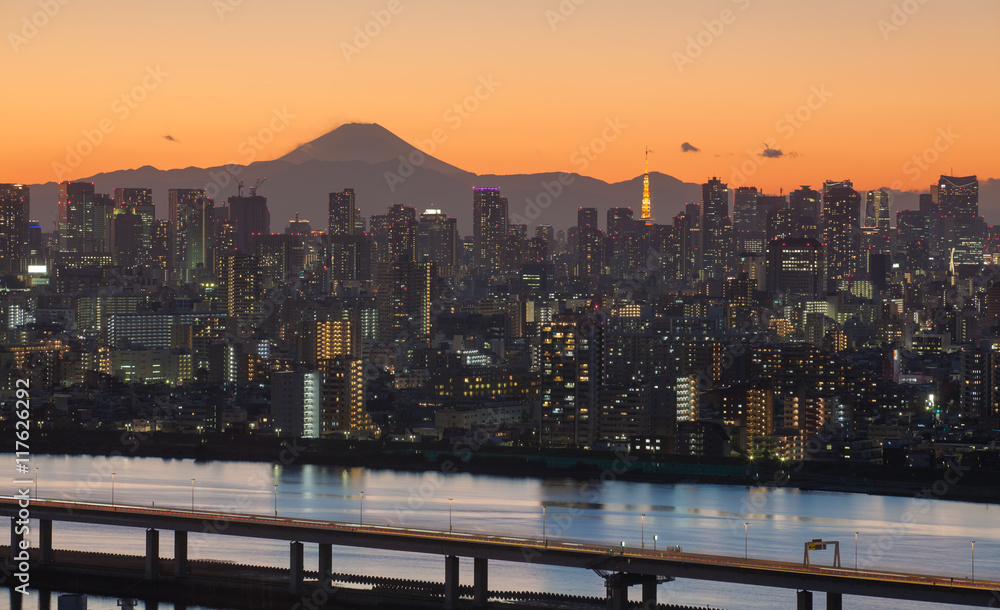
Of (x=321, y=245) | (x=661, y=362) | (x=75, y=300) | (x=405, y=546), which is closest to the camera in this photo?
(x=405, y=546)

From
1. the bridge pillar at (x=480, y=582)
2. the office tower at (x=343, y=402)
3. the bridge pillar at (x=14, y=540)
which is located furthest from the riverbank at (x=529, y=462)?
the bridge pillar at (x=480, y=582)

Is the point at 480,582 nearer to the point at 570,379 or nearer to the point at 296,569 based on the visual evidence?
the point at 296,569

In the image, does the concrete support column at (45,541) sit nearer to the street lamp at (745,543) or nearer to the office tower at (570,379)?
the street lamp at (745,543)

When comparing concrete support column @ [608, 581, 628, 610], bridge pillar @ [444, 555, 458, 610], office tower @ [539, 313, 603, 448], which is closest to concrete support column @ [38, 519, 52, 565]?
bridge pillar @ [444, 555, 458, 610]

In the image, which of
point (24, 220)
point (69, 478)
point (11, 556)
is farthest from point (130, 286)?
point (11, 556)

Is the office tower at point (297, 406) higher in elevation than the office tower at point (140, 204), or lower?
lower

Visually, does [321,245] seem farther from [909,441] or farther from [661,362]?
[909,441]
